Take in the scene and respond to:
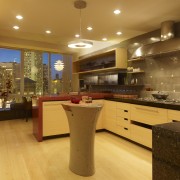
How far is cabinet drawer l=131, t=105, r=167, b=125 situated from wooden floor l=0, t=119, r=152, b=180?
56 cm

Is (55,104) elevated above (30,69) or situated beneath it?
situated beneath

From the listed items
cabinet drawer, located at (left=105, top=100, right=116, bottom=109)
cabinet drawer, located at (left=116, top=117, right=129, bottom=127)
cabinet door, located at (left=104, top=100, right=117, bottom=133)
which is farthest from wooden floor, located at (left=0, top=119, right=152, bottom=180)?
cabinet drawer, located at (left=105, top=100, right=116, bottom=109)

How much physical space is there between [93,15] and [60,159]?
2643mm

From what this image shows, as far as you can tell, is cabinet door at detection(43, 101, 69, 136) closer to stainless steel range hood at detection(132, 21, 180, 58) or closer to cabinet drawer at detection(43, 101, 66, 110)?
cabinet drawer at detection(43, 101, 66, 110)

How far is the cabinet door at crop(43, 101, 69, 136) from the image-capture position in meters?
3.88

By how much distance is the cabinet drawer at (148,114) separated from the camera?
9.92 feet

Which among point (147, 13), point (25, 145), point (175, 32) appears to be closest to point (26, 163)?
point (25, 145)

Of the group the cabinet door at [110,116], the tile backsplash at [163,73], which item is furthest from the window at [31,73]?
the tile backsplash at [163,73]

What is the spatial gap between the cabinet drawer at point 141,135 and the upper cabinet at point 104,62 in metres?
1.88

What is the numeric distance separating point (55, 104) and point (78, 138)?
172 centimetres

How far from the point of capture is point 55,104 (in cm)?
396

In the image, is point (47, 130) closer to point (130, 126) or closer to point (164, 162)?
point (130, 126)

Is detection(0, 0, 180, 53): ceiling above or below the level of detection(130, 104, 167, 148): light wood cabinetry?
above

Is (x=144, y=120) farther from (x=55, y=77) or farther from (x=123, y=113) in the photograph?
(x=55, y=77)
